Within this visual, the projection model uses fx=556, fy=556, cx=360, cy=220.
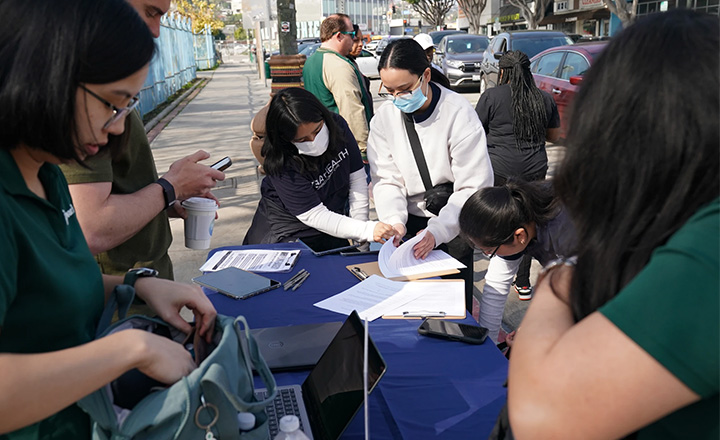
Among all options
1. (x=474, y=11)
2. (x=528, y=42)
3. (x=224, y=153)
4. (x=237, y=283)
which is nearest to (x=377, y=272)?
(x=237, y=283)

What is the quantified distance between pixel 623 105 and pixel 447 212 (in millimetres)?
2047

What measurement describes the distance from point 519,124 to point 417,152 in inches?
64.7

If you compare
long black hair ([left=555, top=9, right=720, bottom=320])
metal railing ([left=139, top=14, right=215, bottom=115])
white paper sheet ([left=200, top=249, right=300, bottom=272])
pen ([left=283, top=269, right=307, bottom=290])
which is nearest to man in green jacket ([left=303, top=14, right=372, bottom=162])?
white paper sheet ([left=200, top=249, right=300, bottom=272])

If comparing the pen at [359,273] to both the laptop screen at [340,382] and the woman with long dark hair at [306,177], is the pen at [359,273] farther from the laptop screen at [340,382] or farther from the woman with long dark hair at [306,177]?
the laptop screen at [340,382]

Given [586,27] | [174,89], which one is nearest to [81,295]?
[174,89]

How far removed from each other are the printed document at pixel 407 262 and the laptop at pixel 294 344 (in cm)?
55

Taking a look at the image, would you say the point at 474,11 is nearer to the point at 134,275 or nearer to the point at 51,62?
the point at 134,275

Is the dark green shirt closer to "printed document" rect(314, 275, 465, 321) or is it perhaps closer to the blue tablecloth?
the blue tablecloth

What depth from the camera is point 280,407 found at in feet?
5.04

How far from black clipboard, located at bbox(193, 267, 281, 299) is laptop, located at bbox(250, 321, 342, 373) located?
1.30 feet

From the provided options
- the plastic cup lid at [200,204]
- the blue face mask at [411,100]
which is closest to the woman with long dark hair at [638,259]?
the plastic cup lid at [200,204]

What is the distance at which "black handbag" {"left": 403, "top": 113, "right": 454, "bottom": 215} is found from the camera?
296cm

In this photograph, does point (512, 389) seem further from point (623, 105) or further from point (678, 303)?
point (623, 105)

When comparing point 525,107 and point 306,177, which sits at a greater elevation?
point 525,107
